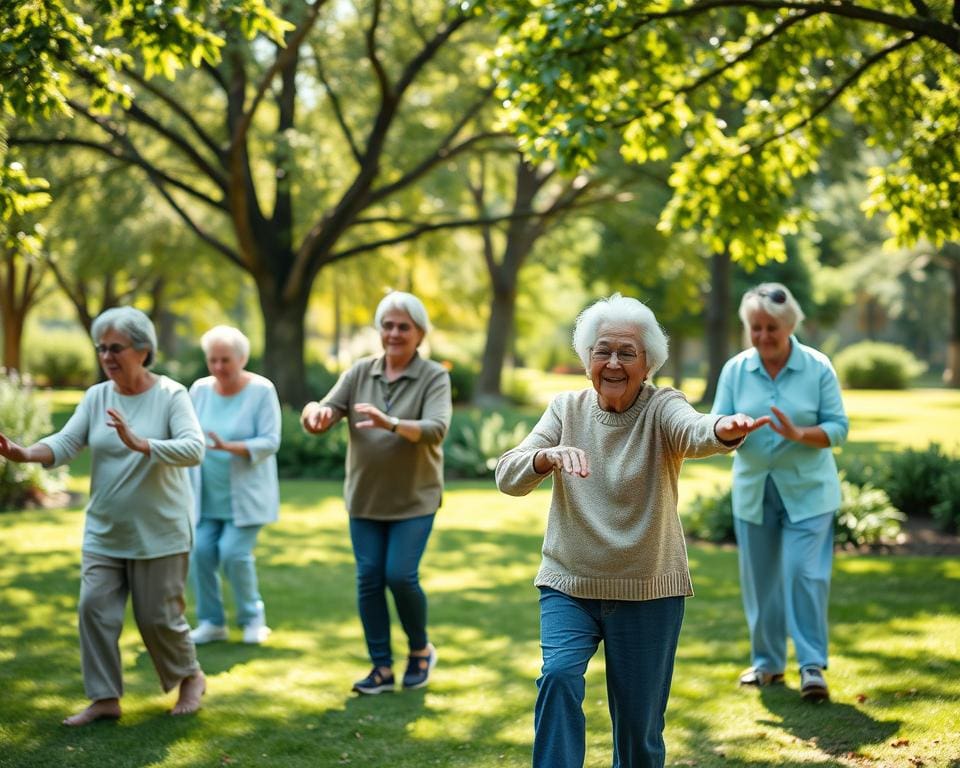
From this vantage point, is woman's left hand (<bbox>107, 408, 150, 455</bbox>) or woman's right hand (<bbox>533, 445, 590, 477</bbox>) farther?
woman's left hand (<bbox>107, 408, 150, 455</bbox>)

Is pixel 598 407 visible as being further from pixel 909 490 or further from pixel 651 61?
pixel 909 490

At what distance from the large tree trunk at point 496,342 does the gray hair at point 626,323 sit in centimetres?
2716

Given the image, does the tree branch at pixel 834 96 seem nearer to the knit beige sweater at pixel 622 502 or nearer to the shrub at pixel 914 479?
the knit beige sweater at pixel 622 502

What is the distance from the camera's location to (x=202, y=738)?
18.8 ft

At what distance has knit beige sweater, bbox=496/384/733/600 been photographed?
13.3 feet

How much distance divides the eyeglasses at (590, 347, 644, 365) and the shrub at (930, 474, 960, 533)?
8.98 meters

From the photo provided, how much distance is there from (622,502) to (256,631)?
4.57m

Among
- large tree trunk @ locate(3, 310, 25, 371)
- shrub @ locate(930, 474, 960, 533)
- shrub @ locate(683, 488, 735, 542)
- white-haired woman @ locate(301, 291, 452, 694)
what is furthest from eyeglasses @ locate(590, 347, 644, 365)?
large tree trunk @ locate(3, 310, 25, 371)

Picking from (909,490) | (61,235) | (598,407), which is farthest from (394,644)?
(61,235)

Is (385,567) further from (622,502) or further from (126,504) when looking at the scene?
(622,502)

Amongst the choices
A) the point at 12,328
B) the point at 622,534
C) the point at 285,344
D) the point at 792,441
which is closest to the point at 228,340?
the point at 792,441

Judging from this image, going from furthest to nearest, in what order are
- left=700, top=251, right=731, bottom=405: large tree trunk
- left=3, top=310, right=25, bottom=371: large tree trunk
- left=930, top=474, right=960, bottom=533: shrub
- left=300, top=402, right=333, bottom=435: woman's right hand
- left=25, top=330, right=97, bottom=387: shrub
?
left=25, top=330, right=97, bottom=387: shrub < left=3, top=310, right=25, bottom=371: large tree trunk < left=700, top=251, right=731, bottom=405: large tree trunk < left=930, top=474, right=960, bottom=533: shrub < left=300, top=402, right=333, bottom=435: woman's right hand

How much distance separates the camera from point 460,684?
22.5ft

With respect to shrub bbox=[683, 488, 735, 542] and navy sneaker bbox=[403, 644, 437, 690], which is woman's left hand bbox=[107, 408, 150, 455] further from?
shrub bbox=[683, 488, 735, 542]
